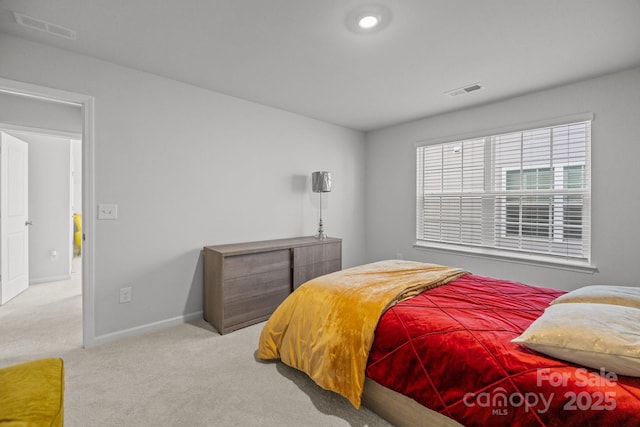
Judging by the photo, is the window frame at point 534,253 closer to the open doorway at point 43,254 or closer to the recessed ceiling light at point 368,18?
the recessed ceiling light at point 368,18

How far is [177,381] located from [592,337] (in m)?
2.30

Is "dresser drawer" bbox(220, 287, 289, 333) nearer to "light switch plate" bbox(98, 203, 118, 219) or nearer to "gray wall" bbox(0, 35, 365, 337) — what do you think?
"gray wall" bbox(0, 35, 365, 337)

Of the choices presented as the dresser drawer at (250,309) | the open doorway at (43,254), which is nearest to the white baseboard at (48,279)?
the open doorway at (43,254)

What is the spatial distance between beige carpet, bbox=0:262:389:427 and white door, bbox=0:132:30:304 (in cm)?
86

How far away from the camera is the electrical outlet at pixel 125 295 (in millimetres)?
2635

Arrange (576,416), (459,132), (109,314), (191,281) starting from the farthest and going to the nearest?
(459,132) → (191,281) → (109,314) → (576,416)

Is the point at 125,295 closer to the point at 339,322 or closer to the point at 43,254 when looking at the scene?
the point at 339,322

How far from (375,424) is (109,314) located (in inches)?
92.9

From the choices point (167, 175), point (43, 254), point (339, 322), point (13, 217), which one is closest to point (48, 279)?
point (43, 254)

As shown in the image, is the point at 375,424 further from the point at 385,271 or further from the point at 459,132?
the point at 459,132

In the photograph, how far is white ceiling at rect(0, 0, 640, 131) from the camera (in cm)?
184

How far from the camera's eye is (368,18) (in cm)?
192

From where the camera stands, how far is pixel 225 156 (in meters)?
3.28

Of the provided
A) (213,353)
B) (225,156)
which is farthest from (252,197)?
(213,353)
